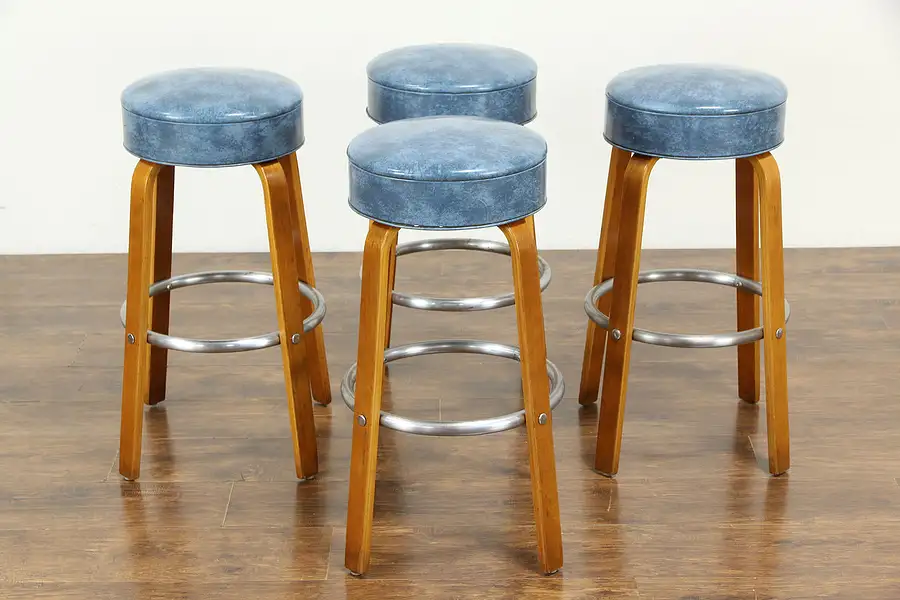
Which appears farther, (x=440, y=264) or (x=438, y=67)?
(x=440, y=264)

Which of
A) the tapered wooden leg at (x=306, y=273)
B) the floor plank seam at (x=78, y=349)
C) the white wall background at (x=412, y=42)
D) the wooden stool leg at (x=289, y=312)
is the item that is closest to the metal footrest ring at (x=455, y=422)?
the wooden stool leg at (x=289, y=312)

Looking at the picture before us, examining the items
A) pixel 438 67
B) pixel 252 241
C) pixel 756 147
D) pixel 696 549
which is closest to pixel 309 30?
pixel 252 241

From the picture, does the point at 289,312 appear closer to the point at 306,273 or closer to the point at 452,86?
the point at 306,273

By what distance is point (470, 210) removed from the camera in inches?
89.6

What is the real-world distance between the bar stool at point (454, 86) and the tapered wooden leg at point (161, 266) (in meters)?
0.56

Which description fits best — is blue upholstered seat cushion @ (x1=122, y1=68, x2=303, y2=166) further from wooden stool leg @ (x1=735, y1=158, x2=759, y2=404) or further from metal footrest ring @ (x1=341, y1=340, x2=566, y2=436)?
wooden stool leg @ (x1=735, y1=158, x2=759, y2=404)

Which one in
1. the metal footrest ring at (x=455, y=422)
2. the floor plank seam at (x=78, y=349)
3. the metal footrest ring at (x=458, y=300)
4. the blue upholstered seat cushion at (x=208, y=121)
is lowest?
the floor plank seam at (x=78, y=349)

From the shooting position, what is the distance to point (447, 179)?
2.25 meters

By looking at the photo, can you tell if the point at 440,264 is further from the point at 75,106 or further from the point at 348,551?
the point at 348,551

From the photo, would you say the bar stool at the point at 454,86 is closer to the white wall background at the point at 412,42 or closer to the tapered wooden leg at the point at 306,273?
the tapered wooden leg at the point at 306,273

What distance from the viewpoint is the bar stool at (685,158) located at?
266 cm

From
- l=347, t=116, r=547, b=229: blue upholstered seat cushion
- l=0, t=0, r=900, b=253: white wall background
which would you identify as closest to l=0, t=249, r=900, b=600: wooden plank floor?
l=0, t=0, r=900, b=253: white wall background

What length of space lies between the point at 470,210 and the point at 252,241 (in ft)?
7.59

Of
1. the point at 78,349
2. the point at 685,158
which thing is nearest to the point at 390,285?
the point at 685,158
